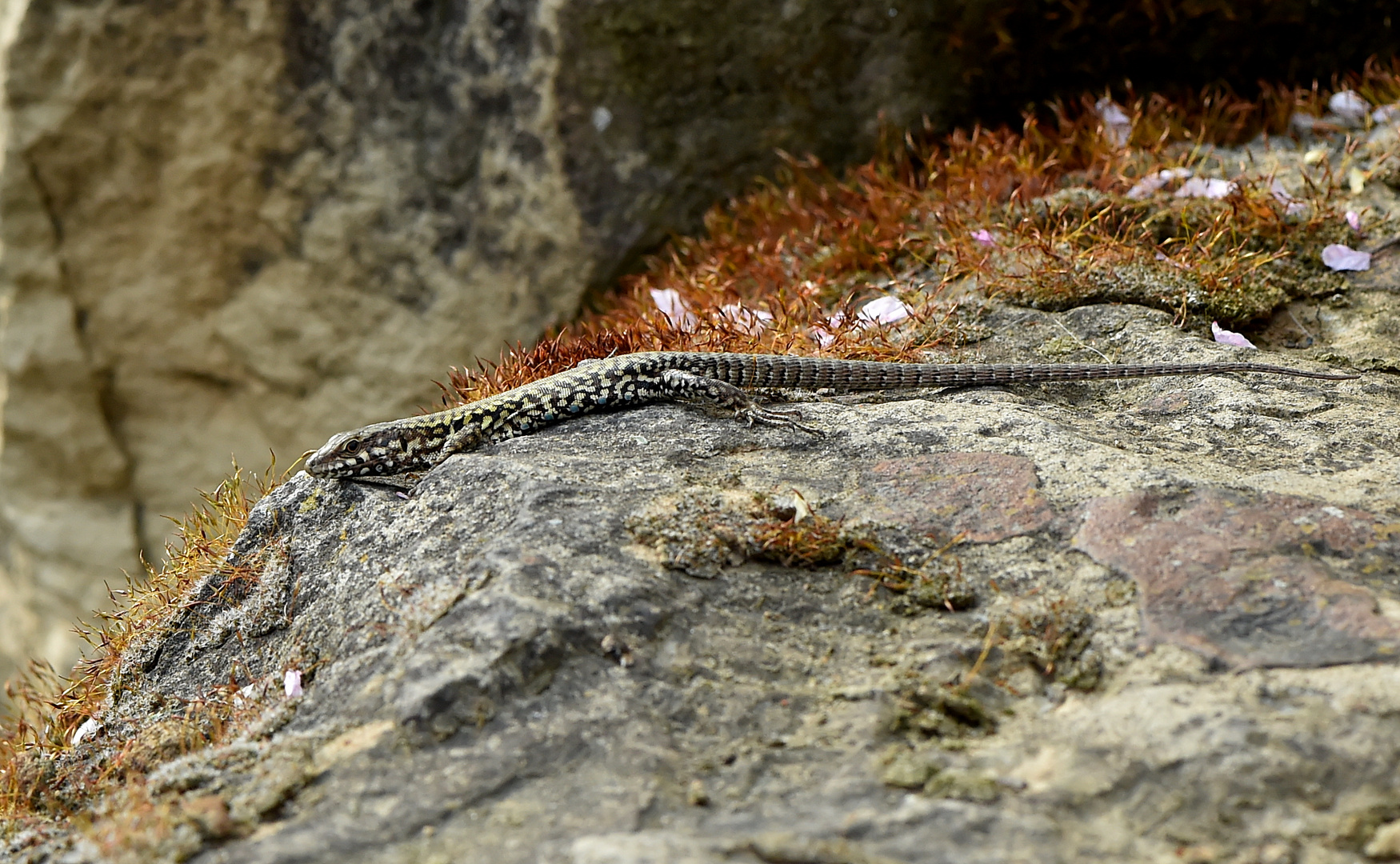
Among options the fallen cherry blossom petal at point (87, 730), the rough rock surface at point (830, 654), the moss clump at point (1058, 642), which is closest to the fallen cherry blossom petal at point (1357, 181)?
the rough rock surface at point (830, 654)

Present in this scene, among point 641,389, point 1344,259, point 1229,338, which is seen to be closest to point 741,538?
point 641,389

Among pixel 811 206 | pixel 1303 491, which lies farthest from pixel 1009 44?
pixel 1303 491

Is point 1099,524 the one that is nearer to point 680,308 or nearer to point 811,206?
point 680,308

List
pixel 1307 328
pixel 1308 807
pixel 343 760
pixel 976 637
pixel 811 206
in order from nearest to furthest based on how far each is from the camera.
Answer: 1. pixel 1308 807
2. pixel 343 760
3. pixel 976 637
4. pixel 1307 328
5. pixel 811 206

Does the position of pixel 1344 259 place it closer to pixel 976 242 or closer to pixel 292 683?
pixel 976 242

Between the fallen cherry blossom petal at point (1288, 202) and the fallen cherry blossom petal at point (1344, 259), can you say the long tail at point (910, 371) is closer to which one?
the fallen cherry blossom petal at point (1344, 259)

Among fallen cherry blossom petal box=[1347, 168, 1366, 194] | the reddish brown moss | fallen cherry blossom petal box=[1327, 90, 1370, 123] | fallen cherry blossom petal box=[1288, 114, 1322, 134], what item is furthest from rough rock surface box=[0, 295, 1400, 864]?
fallen cherry blossom petal box=[1327, 90, 1370, 123]
